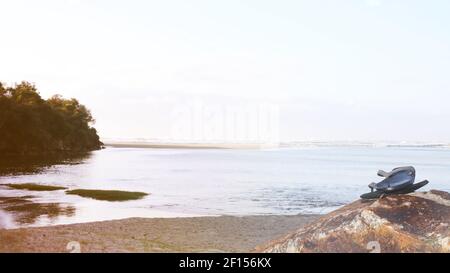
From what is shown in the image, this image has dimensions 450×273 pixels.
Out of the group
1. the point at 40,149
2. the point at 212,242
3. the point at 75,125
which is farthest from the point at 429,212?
the point at 40,149

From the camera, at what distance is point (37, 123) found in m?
40.0

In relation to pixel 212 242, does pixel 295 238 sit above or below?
above

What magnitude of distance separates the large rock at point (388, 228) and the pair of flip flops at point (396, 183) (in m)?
0.09

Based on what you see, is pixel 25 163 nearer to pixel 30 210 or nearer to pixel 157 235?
pixel 30 210

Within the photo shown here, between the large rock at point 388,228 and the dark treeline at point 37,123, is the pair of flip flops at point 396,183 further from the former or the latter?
the dark treeline at point 37,123

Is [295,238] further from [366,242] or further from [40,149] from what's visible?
[40,149]

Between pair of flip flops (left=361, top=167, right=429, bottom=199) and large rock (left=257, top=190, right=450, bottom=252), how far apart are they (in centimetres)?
9

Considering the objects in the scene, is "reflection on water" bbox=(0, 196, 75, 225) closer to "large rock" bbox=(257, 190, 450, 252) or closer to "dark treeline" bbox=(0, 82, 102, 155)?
"large rock" bbox=(257, 190, 450, 252)

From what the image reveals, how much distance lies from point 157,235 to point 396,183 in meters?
7.44

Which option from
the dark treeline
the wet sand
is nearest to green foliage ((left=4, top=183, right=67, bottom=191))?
the dark treeline

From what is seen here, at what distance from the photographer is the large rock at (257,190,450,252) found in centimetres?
479

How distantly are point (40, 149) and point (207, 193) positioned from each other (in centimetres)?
2467

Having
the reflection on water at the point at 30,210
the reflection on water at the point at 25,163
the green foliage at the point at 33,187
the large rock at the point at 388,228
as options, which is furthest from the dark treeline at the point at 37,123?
the large rock at the point at 388,228
